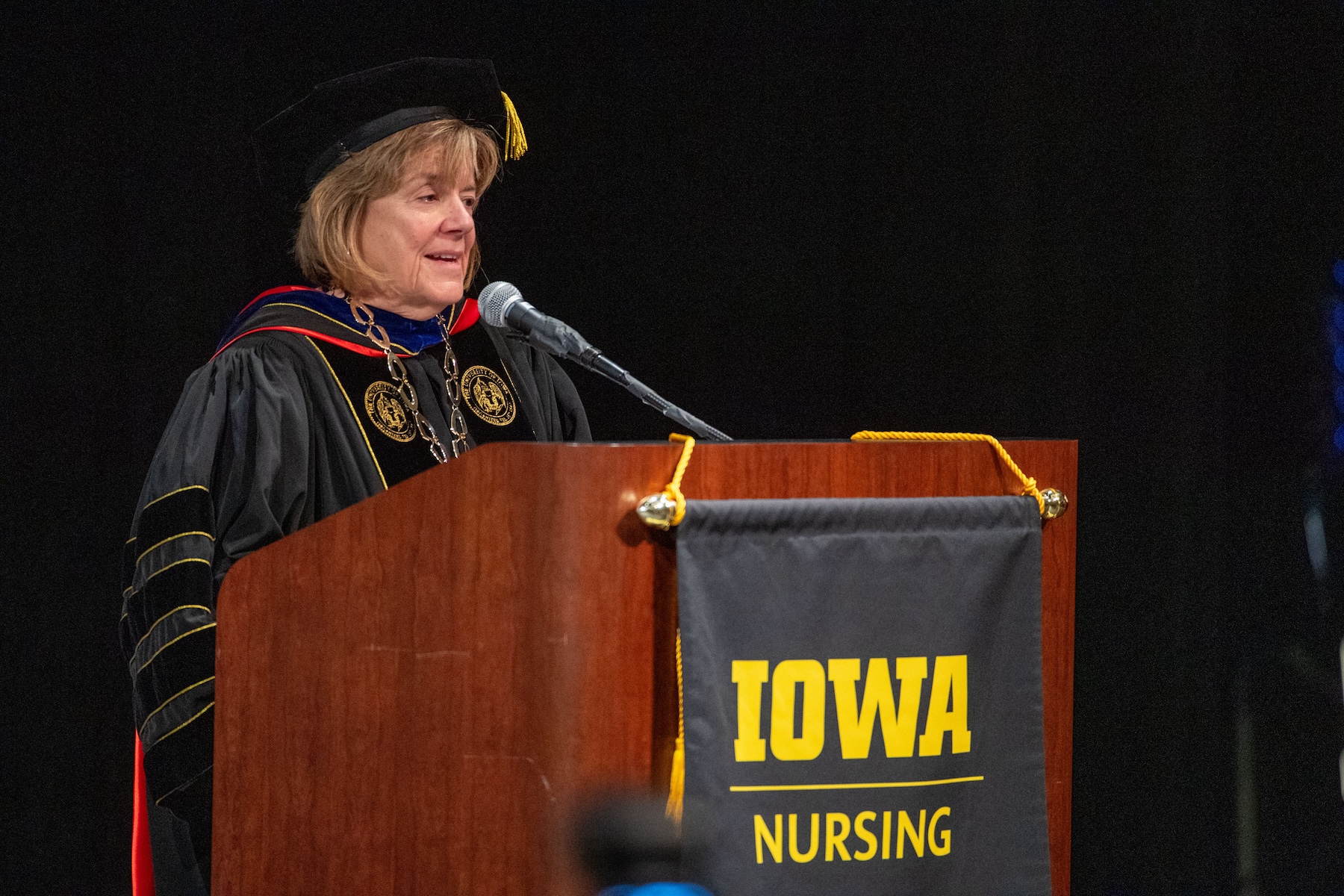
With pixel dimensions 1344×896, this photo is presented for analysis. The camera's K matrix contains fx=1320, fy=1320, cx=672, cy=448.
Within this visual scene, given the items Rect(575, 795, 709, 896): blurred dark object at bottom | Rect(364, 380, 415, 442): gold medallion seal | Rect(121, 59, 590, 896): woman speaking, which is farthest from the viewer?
Rect(364, 380, 415, 442): gold medallion seal

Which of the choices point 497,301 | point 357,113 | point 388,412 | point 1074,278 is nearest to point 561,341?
point 497,301

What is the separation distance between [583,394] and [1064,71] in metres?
1.22

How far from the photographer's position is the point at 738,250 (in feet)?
9.11

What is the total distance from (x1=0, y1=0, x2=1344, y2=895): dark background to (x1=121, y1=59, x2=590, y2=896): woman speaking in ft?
2.37

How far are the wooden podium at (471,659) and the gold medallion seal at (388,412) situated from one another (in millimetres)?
629

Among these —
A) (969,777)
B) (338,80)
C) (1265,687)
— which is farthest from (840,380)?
(969,777)

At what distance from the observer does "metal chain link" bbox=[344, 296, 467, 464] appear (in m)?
1.90

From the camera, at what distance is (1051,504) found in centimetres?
125

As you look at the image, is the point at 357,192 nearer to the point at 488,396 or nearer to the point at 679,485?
the point at 488,396

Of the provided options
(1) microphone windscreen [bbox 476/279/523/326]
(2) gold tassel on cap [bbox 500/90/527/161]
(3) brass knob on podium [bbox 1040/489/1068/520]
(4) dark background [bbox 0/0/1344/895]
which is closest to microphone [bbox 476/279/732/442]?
(1) microphone windscreen [bbox 476/279/523/326]

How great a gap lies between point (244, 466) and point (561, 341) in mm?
452

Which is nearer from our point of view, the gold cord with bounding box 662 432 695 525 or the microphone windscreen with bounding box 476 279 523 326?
the gold cord with bounding box 662 432 695 525

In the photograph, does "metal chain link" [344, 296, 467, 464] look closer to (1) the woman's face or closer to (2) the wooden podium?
(1) the woman's face

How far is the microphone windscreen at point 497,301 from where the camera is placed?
1.64 meters
